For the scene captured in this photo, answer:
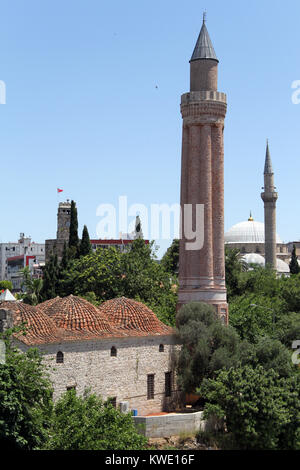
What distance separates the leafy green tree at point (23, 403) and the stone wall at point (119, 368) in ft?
4.94

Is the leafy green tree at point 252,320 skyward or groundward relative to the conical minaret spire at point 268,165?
groundward

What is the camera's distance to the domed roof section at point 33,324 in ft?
73.8

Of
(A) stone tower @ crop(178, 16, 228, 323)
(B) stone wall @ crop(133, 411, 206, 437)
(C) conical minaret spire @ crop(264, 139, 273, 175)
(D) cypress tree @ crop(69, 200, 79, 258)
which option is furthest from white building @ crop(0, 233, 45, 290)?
(B) stone wall @ crop(133, 411, 206, 437)

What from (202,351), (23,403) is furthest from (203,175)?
(23,403)

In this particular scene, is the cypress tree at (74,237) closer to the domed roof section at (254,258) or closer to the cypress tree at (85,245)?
the cypress tree at (85,245)

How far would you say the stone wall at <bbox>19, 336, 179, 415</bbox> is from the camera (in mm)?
23234

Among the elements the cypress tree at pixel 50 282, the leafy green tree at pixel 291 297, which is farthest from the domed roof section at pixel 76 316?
the leafy green tree at pixel 291 297

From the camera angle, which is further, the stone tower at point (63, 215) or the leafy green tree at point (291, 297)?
the stone tower at point (63, 215)

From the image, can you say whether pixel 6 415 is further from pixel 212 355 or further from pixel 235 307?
pixel 235 307

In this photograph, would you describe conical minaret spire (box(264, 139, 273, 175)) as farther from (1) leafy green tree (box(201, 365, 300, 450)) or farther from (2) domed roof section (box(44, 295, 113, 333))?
(2) domed roof section (box(44, 295, 113, 333))

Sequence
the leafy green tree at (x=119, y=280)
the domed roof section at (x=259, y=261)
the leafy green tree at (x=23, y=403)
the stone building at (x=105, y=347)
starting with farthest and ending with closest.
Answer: the domed roof section at (x=259, y=261) < the leafy green tree at (x=119, y=280) < the stone building at (x=105, y=347) < the leafy green tree at (x=23, y=403)

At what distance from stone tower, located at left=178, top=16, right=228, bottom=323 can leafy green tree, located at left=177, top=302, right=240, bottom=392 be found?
18.2 ft

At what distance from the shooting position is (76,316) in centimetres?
2528

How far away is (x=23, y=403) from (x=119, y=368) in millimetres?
7551
